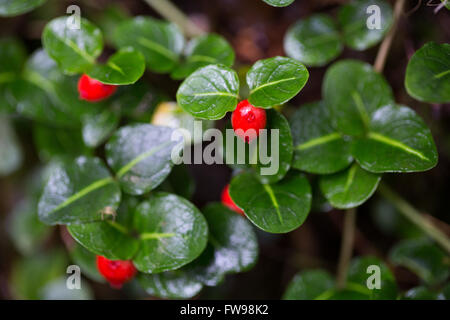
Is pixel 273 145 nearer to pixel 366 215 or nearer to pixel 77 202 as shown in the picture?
pixel 77 202

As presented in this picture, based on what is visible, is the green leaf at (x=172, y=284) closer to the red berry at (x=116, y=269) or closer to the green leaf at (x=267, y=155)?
the red berry at (x=116, y=269)

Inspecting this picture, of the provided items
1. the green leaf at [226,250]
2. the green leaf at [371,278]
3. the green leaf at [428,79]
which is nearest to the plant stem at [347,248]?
the green leaf at [371,278]

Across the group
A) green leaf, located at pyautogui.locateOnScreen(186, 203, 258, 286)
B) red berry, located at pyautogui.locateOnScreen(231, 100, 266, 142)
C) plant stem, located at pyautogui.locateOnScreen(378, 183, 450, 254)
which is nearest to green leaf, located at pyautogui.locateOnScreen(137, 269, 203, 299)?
green leaf, located at pyautogui.locateOnScreen(186, 203, 258, 286)

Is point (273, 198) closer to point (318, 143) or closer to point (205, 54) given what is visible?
point (318, 143)

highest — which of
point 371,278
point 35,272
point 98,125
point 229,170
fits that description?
point 98,125

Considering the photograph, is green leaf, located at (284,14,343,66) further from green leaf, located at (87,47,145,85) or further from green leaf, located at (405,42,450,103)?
green leaf, located at (87,47,145,85)

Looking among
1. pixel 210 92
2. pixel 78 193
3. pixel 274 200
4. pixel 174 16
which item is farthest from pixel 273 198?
pixel 174 16

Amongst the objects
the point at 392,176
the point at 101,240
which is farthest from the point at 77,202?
the point at 392,176

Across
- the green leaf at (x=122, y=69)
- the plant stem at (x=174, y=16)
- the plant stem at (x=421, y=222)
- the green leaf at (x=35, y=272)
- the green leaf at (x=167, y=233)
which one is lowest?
the green leaf at (x=35, y=272)
